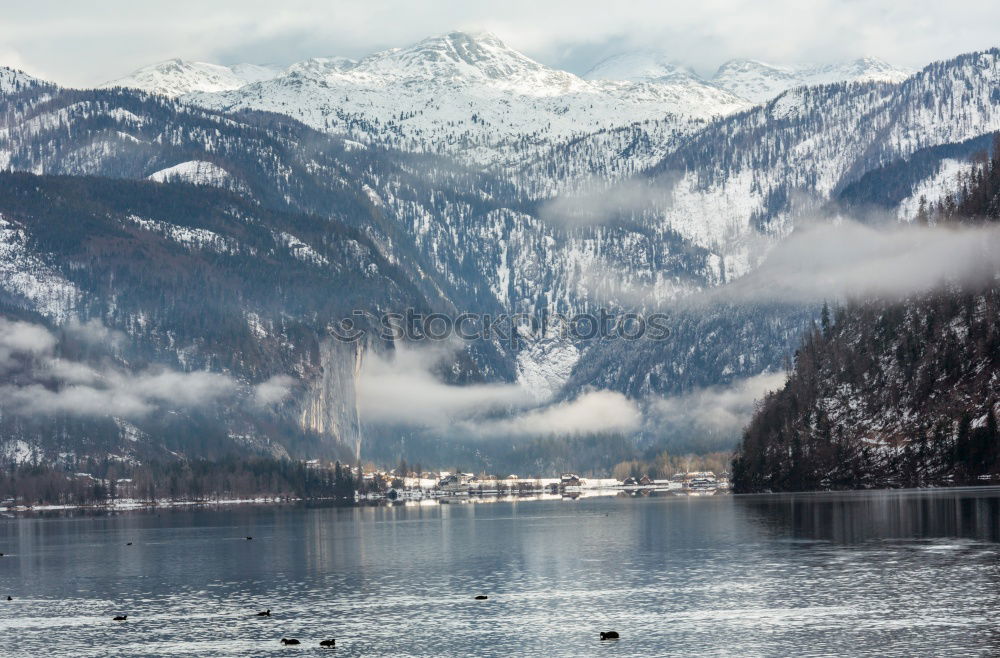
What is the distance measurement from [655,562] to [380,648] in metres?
72.8

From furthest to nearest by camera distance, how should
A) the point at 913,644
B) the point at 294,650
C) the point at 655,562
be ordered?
the point at 655,562 < the point at 294,650 < the point at 913,644

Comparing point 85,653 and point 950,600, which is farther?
point 950,600

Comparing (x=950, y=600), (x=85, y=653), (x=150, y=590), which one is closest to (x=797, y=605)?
(x=950, y=600)

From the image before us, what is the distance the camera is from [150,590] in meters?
176

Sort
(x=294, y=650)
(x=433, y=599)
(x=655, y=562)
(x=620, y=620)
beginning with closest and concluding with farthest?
(x=294, y=650), (x=620, y=620), (x=433, y=599), (x=655, y=562)

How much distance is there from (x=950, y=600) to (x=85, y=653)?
7731 cm

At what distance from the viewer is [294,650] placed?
4924 inches

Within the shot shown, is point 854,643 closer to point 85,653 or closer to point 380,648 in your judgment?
point 380,648

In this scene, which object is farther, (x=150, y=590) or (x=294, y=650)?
(x=150, y=590)

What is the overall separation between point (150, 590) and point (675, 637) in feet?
245

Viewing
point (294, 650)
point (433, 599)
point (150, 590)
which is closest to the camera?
point (294, 650)

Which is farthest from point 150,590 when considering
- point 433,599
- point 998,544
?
point 998,544

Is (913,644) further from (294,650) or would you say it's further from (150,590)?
(150,590)

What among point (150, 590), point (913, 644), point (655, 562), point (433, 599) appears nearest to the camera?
point (913, 644)
